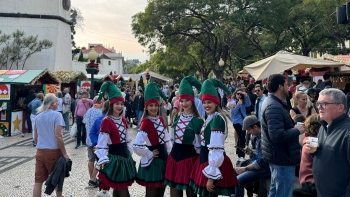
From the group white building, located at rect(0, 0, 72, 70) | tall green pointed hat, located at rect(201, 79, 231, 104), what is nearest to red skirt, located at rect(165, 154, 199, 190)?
tall green pointed hat, located at rect(201, 79, 231, 104)

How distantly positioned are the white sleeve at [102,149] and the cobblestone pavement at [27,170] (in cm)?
206

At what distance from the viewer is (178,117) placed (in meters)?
4.46

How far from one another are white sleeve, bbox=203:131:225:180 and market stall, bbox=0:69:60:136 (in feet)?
39.4

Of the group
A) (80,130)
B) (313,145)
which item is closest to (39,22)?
(80,130)

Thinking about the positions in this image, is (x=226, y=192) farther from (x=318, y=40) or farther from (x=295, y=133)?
(x=318, y=40)

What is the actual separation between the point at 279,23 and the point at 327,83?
17.5 metres

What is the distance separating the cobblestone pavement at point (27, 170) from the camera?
6525 mm

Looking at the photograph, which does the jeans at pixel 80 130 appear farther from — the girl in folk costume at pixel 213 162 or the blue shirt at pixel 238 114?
the girl in folk costume at pixel 213 162

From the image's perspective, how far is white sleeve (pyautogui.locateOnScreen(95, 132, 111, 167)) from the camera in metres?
4.38

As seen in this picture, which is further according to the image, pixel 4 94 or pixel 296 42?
pixel 296 42

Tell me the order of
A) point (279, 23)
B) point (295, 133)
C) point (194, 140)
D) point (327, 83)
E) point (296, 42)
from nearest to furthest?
point (295, 133) → point (194, 140) → point (327, 83) → point (279, 23) → point (296, 42)

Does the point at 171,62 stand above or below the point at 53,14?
below

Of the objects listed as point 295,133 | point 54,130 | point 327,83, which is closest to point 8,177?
point 54,130

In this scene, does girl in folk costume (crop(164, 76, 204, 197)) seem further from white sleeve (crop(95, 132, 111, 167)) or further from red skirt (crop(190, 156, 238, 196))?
white sleeve (crop(95, 132, 111, 167))
